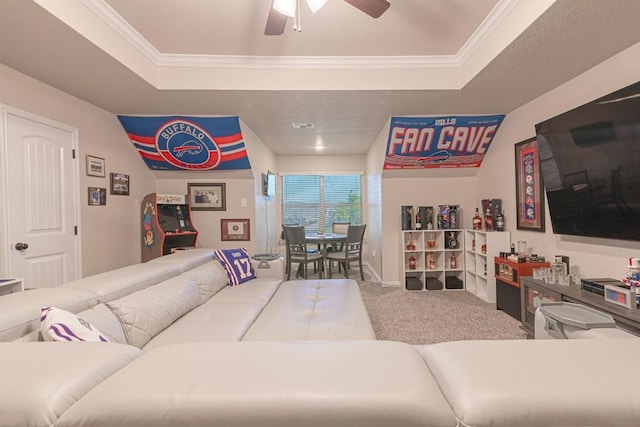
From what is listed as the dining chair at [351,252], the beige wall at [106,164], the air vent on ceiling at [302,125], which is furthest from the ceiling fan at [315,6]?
the dining chair at [351,252]

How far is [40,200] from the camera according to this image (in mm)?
2744

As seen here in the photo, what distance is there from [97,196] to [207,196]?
1316mm

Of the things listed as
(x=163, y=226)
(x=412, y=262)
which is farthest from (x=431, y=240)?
(x=163, y=226)

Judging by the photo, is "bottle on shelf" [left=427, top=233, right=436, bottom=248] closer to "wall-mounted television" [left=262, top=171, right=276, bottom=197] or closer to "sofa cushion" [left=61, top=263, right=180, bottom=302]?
"wall-mounted television" [left=262, top=171, right=276, bottom=197]

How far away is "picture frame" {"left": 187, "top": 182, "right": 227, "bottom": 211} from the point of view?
14.3ft

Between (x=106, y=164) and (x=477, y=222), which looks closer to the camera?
(x=106, y=164)

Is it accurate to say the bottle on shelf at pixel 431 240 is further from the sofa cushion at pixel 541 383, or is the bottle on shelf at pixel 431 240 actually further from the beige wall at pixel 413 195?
the sofa cushion at pixel 541 383

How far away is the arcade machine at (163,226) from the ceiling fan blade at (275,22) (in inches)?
105

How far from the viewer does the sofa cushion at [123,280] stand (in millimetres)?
1616

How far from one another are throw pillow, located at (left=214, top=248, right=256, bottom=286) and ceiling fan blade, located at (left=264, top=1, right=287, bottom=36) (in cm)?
198

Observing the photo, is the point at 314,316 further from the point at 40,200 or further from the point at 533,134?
the point at 533,134

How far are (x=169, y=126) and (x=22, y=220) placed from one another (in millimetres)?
1772

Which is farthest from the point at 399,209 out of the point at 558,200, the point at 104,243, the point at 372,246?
the point at 104,243

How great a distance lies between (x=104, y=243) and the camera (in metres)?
3.46
